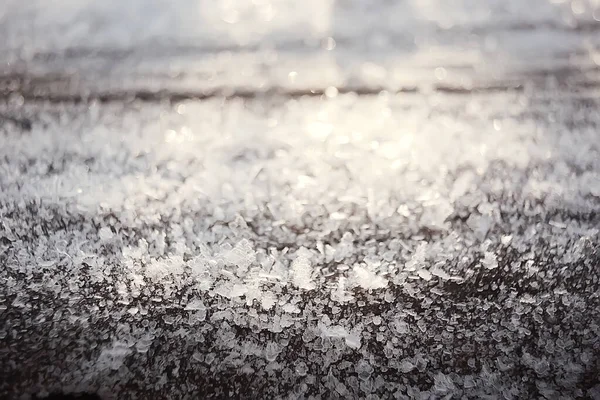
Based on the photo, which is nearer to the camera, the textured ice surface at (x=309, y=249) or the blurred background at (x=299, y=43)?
the textured ice surface at (x=309, y=249)

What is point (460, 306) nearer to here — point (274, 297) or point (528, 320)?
point (528, 320)

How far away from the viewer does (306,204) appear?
0.66 metres

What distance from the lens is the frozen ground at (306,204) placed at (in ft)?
1.94

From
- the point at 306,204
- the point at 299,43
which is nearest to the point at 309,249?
the point at 306,204

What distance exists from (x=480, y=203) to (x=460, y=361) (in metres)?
0.23

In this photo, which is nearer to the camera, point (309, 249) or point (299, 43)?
point (309, 249)

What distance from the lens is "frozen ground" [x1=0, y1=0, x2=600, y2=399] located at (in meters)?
0.59

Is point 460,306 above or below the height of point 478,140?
below

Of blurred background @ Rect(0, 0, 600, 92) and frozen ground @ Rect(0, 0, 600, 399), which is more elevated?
blurred background @ Rect(0, 0, 600, 92)

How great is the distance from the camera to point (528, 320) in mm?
595

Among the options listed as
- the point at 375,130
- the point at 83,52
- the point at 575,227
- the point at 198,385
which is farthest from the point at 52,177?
the point at 575,227

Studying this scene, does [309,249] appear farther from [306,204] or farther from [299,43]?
[299,43]

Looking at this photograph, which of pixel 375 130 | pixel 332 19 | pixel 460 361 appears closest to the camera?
pixel 460 361

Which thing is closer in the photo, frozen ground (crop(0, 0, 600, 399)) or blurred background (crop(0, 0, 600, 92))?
frozen ground (crop(0, 0, 600, 399))
